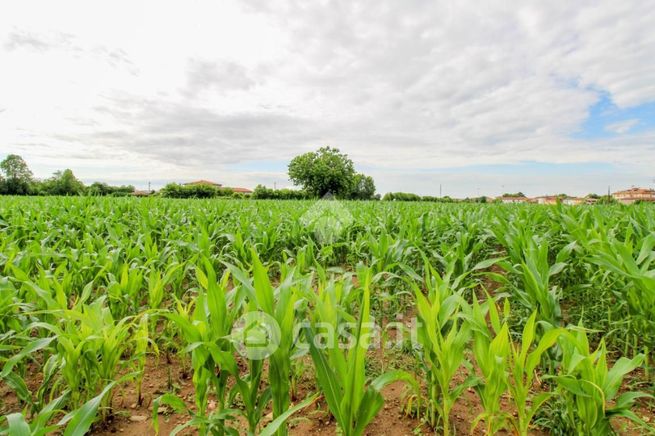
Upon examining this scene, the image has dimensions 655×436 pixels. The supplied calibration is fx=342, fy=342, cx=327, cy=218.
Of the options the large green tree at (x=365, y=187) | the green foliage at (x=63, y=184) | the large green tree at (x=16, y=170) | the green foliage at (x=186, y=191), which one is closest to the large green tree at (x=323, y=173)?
the large green tree at (x=365, y=187)

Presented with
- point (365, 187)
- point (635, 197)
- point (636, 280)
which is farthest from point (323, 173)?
point (636, 280)

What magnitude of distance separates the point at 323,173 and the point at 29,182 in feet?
155

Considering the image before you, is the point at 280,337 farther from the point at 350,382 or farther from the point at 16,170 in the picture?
the point at 16,170

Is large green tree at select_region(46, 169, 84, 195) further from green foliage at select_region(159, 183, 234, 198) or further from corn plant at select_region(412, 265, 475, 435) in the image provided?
corn plant at select_region(412, 265, 475, 435)

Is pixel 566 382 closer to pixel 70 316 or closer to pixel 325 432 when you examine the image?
pixel 325 432

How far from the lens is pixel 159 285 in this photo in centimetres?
233

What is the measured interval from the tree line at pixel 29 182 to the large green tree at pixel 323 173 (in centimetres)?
2511

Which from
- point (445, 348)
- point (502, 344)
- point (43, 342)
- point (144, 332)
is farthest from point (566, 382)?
point (43, 342)

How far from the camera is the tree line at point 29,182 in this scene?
5066 cm

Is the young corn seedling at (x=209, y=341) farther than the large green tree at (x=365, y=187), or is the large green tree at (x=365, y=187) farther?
the large green tree at (x=365, y=187)

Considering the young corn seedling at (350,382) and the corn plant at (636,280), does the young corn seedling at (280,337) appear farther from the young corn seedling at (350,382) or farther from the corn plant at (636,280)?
the corn plant at (636,280)

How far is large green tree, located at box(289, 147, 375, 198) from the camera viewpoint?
185 feet


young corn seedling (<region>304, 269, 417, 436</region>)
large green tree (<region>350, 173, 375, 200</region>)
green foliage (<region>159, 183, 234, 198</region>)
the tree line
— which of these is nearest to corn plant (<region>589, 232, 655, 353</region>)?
young corn seedling (<region>304, 269, 417, 436</region>)

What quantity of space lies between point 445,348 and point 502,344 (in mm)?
233
